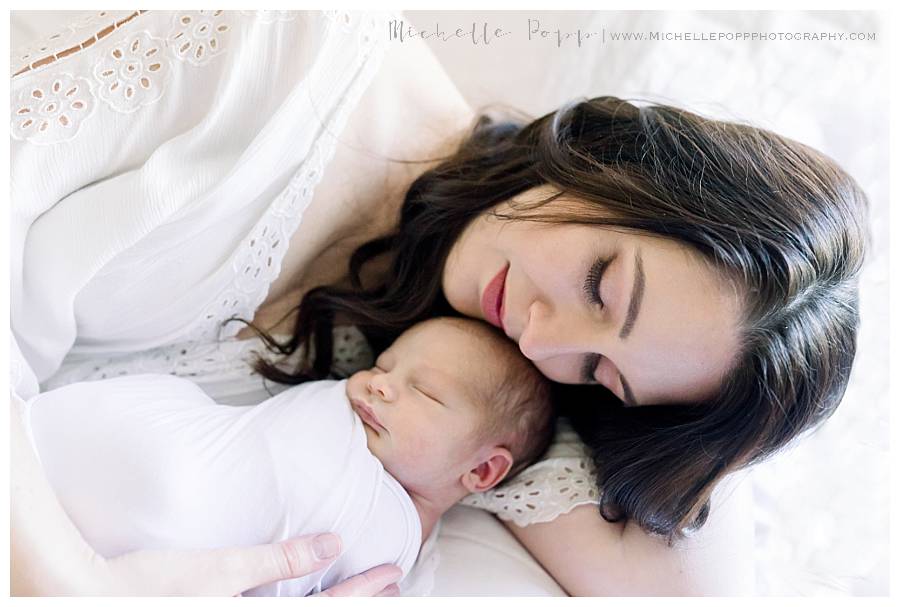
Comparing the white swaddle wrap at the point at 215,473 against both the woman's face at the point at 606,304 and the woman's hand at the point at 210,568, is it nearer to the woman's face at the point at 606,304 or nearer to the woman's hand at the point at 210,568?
the woman's hand at the point at 210,568

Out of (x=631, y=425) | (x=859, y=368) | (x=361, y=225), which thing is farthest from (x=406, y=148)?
(x=859, y=368)

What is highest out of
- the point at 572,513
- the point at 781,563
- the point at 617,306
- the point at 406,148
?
the point at 406,148

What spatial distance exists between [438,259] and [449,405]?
0.25 metres

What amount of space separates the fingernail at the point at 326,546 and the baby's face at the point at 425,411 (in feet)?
0.48

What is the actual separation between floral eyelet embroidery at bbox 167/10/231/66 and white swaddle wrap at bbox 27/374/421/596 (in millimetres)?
431

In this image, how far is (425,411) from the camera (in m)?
1.11

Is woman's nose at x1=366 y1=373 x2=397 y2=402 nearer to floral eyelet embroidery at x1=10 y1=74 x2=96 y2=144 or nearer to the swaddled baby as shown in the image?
the swaddled baby

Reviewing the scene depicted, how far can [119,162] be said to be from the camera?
1.06 meters

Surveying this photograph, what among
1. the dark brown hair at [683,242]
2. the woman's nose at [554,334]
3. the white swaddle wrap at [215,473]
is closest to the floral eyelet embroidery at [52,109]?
the white swaddle wrap at [215,473]

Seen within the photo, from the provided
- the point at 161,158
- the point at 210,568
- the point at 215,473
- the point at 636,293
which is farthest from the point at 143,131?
the point at 636,293

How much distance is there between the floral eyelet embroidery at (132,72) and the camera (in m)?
1.02
